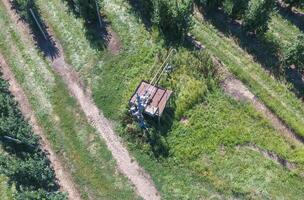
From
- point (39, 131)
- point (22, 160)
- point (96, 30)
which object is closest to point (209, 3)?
point (96, 30)

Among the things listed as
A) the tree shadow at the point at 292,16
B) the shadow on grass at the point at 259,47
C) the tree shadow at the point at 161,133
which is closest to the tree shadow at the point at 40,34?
the tree shadow at the point at 161,133

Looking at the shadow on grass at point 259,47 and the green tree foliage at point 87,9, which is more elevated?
the shadow on grass at point 259,47

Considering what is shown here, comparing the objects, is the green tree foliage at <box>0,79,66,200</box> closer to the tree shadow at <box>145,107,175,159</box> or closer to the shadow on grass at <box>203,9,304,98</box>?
the tree shadow at <box>145,107,175,159</box>

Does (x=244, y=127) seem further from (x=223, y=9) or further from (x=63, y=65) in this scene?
(x=63, y=65)

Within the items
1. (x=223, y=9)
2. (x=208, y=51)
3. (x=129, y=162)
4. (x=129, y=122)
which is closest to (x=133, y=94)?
(x=129, y=122)

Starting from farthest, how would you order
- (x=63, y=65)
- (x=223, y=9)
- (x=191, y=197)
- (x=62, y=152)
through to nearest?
1. (x=223, y=9)
2. (x=63, y=65)
3. (x=62, y=152)
4. (x=191, y=197)

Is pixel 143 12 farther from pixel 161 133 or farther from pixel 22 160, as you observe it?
pixel 22 160

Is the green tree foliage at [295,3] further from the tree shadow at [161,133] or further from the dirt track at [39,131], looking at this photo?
the dirt track at [39,131]
